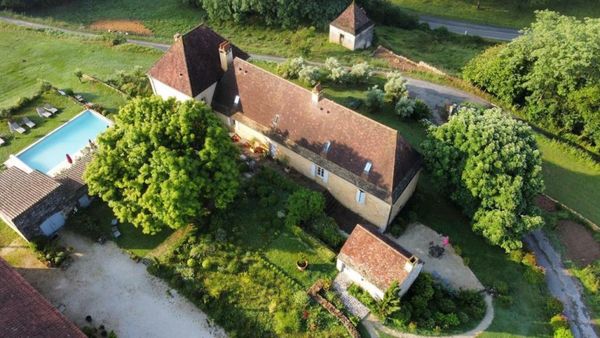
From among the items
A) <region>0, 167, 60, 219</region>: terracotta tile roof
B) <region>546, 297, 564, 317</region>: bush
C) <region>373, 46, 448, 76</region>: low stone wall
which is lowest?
<region>546, 297, 564, 317</region>: bush

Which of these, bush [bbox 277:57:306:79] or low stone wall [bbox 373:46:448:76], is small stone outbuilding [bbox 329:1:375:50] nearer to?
low stone wall [bbox 373:46:448:76]

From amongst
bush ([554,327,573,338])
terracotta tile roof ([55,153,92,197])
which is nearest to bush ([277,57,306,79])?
terracotta tile roof ([55,153,92,197])

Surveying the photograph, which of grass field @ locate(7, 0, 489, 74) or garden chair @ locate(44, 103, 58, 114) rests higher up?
garden chair @ locate(44, 103, 58, 114)

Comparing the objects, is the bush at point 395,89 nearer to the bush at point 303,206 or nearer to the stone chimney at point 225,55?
the stone chimney at point 225,55

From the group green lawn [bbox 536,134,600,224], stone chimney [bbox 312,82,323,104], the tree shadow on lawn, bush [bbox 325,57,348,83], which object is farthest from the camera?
bush [bbox 325,57,348,83]

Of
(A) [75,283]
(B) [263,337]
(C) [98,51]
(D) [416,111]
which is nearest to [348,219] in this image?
(B) [263,337]

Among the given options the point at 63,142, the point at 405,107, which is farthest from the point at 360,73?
the point at 63,142

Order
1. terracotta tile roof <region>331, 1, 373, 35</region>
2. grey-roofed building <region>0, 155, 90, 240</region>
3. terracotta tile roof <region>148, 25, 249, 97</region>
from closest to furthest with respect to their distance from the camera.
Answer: grey-roofed building <region>0, 155, 90, 240</region>
terracotta tile roof <region>148, 25, 249, 97</region>
terracotta tile roof <region>331, 1, 373, 35</region>

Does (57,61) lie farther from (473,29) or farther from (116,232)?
(473,29)
